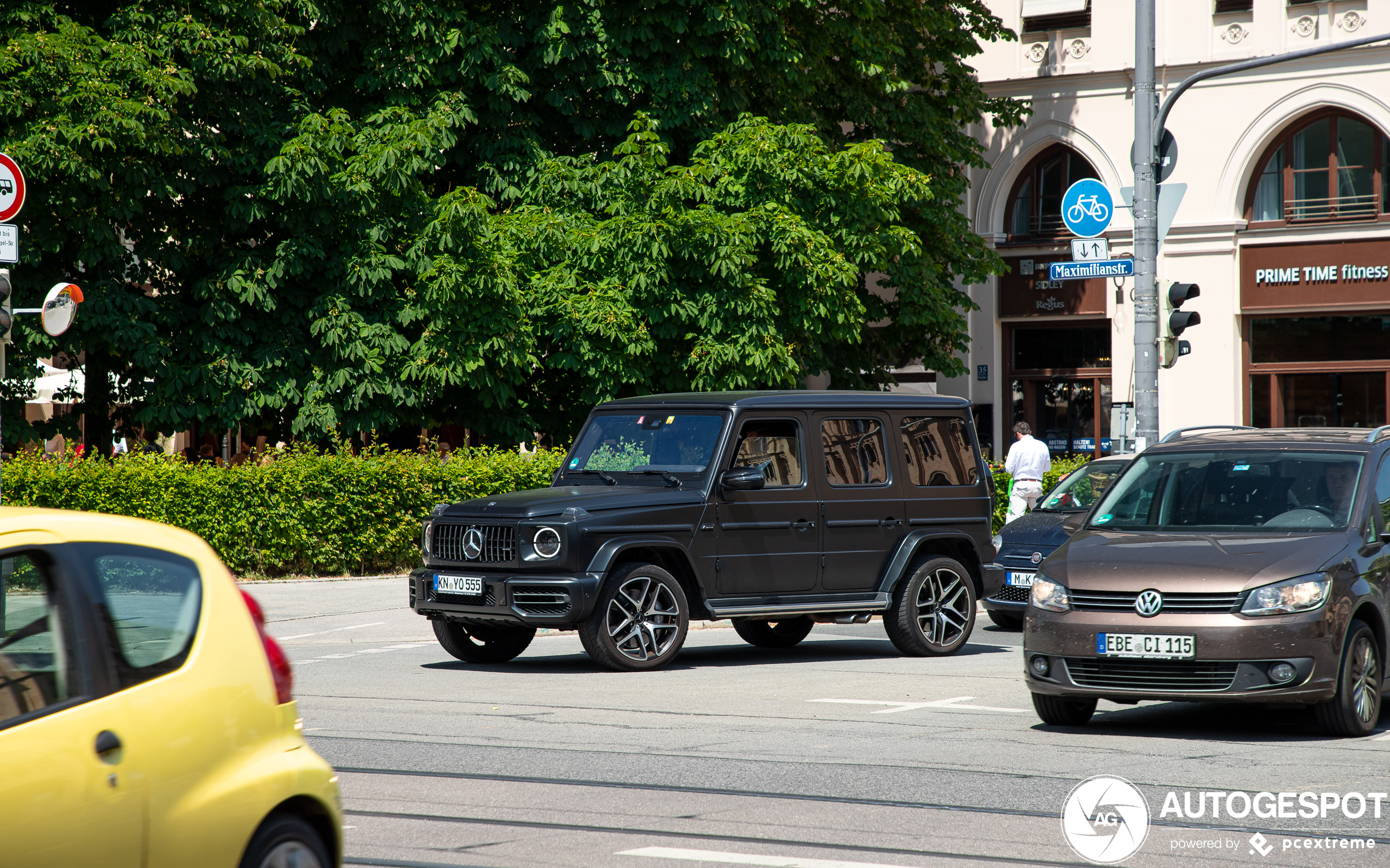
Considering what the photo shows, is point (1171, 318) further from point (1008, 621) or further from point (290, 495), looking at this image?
point (290, 495)

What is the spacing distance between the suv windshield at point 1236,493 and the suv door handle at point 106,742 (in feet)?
23.0

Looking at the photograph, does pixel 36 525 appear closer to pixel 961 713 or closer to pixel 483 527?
pixel 961 713

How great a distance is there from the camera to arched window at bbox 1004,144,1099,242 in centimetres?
3772

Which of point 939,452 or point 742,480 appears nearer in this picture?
point 742,480

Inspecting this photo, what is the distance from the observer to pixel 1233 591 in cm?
877

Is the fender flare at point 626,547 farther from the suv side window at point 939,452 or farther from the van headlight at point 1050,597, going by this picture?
the van headlight at point 1050,597

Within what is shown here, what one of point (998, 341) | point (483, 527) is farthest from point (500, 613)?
point (998, 341)

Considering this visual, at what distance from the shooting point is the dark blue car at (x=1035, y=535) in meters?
15.6

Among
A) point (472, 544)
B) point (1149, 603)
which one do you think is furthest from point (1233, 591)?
point (472, 544)

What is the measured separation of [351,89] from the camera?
25031 mm

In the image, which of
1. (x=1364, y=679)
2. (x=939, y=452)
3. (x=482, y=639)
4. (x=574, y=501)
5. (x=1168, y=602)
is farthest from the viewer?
(x=939, y=452)

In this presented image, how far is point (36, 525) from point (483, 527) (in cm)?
787

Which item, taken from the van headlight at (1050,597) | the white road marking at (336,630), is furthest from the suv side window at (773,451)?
the white road marking at (336,630)

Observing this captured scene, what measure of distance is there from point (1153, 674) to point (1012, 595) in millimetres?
6909
